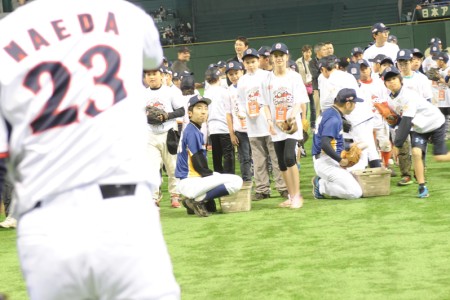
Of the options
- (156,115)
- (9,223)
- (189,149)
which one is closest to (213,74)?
(156,115)

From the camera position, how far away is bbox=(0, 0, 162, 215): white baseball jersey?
322 cm

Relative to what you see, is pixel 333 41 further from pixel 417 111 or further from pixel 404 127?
pixel 404 127

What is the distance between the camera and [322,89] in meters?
13.0

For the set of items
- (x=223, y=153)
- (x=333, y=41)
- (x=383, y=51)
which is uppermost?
(x=333, y=41)

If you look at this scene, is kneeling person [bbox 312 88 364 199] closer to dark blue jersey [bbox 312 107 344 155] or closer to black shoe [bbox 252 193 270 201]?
dark blue jersey [bbox 312 107 344 155]

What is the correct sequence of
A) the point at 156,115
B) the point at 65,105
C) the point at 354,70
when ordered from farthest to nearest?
the point at 354,70, the point at 156,115, the point at 65,105

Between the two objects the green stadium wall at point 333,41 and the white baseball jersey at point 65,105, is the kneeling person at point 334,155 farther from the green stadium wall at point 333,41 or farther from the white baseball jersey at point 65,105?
the green stadium wall at point 333,41

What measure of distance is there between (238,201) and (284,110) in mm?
1227

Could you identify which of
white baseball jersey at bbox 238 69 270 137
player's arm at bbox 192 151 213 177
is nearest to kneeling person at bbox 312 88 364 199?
white baseball jersey at bbox 238 69 270 137

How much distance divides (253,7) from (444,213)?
98.2ft

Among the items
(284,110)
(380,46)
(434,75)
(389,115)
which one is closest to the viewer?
(284,110)

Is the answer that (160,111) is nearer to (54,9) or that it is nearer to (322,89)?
(322,89)

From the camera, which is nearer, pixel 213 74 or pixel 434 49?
pixel 213 74

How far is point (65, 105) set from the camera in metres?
3.23
